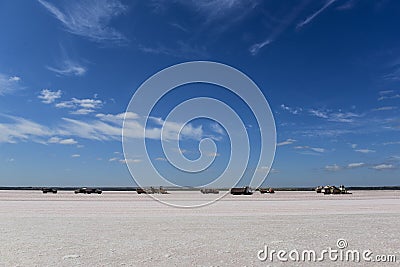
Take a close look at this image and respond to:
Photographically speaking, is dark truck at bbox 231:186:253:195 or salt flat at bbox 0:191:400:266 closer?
salt flat at bbox 0:191:400:266

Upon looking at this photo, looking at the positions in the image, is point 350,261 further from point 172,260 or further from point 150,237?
point 150,237

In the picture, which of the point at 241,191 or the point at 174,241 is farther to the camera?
the point at 241,191

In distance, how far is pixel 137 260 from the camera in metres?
11.2

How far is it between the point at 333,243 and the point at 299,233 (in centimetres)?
264

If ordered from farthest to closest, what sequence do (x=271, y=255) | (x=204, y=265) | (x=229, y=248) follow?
(x=229, y=248) < (x=271, y=255) < (x=204, y=265)

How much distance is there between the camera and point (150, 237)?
15.6 meters

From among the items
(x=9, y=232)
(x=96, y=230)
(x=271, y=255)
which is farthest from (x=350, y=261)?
(x=9, y=232)

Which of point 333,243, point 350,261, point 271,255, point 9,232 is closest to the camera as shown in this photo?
point 350,261

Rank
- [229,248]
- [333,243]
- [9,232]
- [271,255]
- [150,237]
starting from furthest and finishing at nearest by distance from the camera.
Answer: [9,232]
[150,237]
[333,243]
[229,248]
[271,255]

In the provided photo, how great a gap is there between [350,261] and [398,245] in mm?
3611

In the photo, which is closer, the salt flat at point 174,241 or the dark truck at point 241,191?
the salt flat at point 174,241

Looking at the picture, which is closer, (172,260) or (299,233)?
(172,260)

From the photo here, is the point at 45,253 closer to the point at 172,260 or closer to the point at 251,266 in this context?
the point at 172,260

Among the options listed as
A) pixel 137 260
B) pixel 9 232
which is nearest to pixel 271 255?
pixel 137 260
